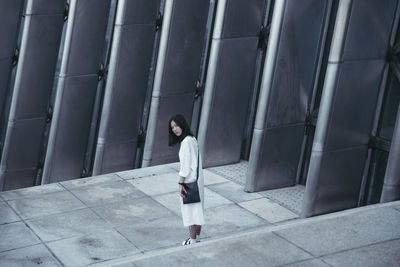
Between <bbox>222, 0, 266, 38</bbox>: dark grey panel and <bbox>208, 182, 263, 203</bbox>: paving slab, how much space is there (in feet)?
9.31

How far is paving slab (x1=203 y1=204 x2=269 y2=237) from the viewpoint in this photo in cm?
1080

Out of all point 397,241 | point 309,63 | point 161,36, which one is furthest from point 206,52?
point 397,241

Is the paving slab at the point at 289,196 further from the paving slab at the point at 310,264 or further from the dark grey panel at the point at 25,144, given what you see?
the dark grey panel at the point at 25,144

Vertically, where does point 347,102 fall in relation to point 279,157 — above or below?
above

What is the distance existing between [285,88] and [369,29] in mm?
2050

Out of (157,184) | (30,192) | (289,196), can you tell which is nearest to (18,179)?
(30,192)

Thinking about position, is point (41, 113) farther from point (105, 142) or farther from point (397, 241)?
point (397, 241)

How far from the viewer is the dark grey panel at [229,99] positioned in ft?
43.9

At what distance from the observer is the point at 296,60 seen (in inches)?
475

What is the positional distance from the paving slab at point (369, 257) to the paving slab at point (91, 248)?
10.5 feet

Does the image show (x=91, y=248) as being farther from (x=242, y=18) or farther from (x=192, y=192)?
(x=242, y=18)

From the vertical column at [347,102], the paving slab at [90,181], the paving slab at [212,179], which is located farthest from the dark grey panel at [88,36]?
the vertical column at [347,102]

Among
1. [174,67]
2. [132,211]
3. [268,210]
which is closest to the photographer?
[132,211]

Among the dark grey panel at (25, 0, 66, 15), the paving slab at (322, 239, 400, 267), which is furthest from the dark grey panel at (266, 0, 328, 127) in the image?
the dark grey panel at (25, 0, 66, 15)
